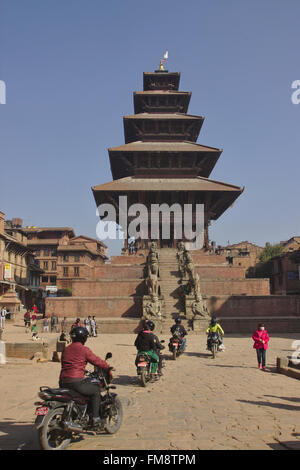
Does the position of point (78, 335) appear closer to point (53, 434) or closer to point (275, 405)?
point (53, 434)

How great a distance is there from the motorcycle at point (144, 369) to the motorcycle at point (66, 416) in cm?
287

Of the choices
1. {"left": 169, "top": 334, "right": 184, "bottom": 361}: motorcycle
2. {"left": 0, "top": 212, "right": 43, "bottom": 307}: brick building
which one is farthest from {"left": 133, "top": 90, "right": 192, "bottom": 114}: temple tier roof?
{"left": 169, "top": 334, "right": 184, "bottom": 361}: motorcycle

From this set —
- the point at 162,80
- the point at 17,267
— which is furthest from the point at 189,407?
the point at 17,267

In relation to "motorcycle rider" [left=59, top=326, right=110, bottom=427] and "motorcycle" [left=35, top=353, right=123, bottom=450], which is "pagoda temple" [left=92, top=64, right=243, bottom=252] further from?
"motorcycle" [left=35, top=353, right=123, bottom=450]

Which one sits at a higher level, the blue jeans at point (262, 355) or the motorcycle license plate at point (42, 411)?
the motorcycle license plate at point (42, 411)

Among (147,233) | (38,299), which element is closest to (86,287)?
(147,233)

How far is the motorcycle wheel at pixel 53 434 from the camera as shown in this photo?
12.7 ft

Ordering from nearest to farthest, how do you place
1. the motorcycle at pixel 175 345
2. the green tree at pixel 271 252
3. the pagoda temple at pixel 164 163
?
1. the motorcycle at pixel 175 345
2. the pagoda temple at pixel 164 163
3. the green tree at pixel 271 252

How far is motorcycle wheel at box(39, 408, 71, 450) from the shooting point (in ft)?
12.7

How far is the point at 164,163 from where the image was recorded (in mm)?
31859

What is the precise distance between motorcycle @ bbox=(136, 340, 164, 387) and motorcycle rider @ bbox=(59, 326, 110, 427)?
10.3ft

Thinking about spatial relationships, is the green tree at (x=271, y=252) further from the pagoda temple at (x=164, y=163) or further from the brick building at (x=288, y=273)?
the pagoda temple at (x=164, y=163)

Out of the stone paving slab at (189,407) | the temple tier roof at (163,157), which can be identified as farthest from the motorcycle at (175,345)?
the temple tier roof at (163,157)

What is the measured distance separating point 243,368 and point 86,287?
13880 mm
